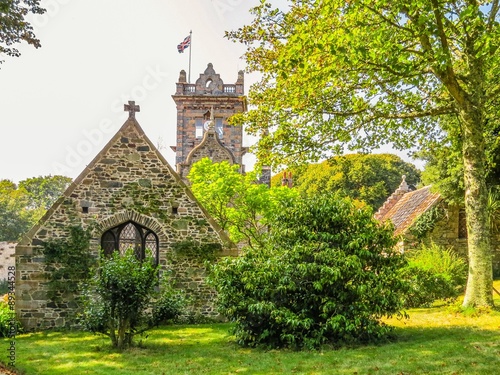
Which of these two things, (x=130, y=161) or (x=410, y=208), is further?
(x=410, y=208)

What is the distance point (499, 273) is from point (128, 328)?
18.8 meters

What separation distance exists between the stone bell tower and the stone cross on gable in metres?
25.2

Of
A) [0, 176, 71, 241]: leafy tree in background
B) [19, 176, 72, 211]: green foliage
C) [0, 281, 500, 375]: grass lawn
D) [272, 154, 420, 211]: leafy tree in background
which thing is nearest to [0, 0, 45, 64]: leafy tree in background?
[0, 281, 500, 375]: grass lawn

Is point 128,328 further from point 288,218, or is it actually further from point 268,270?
point 288,218

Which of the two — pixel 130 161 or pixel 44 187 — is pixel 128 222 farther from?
pixel 44 187

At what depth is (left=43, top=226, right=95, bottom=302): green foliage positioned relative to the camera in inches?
529

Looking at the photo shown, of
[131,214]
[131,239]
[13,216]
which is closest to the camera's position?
[131,214]

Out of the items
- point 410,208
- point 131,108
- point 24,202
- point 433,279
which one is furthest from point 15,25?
point 24,202

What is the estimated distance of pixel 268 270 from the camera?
1059 cm

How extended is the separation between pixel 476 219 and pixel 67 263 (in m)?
11.6

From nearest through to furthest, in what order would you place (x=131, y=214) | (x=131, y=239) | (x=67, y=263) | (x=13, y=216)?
(x=67, y=263)
(x=131, y=214)
(x=131, y=239)
(x=13, y=216)

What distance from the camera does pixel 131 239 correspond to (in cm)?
1477

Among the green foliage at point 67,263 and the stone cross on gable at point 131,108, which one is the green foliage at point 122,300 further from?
the stone cross on gable at point 131,108

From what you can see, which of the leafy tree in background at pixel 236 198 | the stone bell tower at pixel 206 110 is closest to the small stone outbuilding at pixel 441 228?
the leafy tree in background at pixel 236 198
